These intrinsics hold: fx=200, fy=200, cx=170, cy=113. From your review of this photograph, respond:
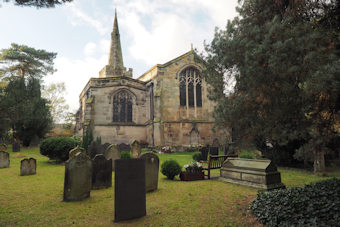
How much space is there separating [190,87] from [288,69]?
18.8m

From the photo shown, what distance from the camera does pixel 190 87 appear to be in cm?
2391

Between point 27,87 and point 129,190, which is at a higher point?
point 27,87

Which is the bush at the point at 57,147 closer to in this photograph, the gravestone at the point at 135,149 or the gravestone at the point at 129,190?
the gravestone at the point at 135,149

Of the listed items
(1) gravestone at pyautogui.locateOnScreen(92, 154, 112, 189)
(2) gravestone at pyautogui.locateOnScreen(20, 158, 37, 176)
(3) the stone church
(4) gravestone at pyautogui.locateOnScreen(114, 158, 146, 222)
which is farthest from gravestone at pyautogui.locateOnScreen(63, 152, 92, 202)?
(3) the stone church

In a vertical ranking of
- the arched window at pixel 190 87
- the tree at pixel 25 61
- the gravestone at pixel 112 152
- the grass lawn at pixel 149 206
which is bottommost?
the grass lawn at pixel 149 206

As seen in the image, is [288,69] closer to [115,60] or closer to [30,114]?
[30,114]

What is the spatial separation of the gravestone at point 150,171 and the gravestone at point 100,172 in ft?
4.75

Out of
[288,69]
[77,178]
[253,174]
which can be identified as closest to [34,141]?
[77,178]

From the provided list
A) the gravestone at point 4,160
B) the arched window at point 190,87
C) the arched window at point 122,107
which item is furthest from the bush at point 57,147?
the arched window at point 190,87

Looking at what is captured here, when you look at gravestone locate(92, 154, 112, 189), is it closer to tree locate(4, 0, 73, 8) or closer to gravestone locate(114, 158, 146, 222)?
gravestone locate(114, 158, 146, 222)

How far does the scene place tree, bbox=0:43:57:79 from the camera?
2709cm

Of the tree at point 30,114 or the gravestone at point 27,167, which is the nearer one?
the gravestone at point 27,167

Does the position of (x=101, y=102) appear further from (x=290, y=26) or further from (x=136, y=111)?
(x=290, y=26)

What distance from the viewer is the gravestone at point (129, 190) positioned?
433cm
